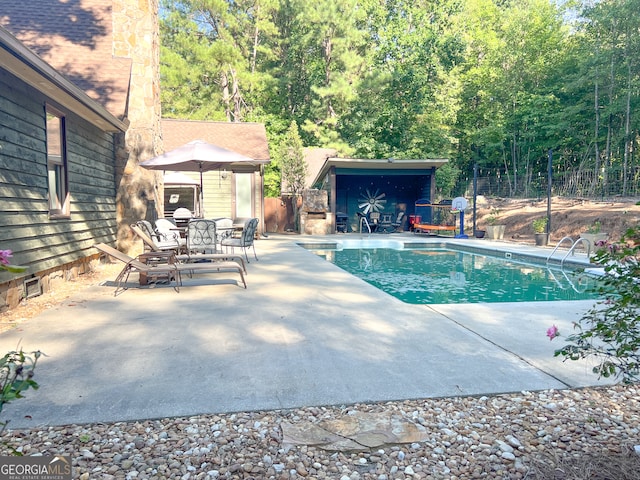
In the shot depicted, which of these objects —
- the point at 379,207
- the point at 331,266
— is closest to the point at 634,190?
the point at 379,207

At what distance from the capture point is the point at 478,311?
434cm

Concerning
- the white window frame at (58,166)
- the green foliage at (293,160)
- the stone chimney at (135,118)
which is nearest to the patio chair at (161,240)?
the white window frame at (58,166)

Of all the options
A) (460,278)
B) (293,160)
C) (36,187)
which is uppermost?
(293,160)

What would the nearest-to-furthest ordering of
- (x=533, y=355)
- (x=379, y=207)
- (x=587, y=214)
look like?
(x=533, y=355) → (x=587, y=214) → (x=379, y=207)

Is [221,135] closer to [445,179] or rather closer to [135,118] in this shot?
[135,118]

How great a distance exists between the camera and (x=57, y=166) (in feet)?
20.2

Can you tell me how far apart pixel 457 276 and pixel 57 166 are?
269 inches

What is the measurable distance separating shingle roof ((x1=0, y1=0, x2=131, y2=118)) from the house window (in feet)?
4.82

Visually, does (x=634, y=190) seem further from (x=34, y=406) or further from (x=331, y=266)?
(x=34, y=406)

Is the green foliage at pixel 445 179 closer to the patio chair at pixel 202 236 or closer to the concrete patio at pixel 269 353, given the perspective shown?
the patio chair at pixel 202 236

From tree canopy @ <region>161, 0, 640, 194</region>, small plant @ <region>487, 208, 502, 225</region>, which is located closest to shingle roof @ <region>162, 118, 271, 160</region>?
tree canopy @ <region>161, 0, 640, 194</region>

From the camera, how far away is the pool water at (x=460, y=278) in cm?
582

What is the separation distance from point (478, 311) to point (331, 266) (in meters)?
3.65

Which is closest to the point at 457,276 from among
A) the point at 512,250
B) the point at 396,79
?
the point at 512,250
